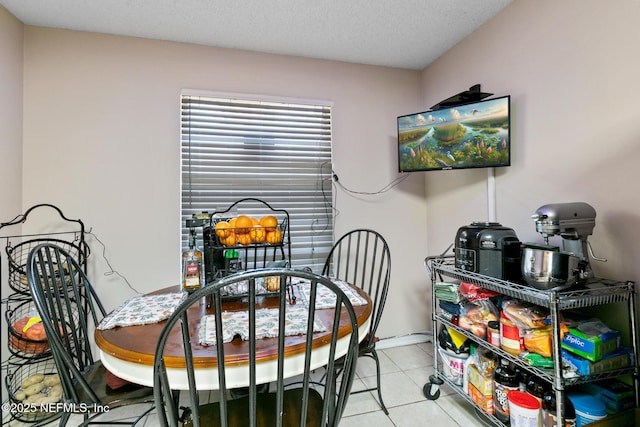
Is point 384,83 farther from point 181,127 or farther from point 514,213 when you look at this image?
point 181,127

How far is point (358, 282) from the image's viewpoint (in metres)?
2.74

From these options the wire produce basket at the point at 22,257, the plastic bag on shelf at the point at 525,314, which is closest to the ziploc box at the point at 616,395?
the plastic bag on shelf at the point at 525,314

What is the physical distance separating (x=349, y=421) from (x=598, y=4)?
2533 mm

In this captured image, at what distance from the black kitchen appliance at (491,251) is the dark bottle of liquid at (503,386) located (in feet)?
1.53

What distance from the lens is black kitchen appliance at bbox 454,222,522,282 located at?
61.6 inches

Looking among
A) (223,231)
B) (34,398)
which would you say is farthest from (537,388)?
(34,398)

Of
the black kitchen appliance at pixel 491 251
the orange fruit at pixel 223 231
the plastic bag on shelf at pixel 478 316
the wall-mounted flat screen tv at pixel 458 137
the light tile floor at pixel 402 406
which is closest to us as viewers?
the orange fruit at pixel 223 231

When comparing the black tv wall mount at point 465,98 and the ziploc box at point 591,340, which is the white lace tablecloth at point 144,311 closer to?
the ziploc box at point 591,340

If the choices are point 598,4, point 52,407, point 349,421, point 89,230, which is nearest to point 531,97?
point 598,4

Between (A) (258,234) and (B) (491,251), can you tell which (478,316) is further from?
(A) (258,234)

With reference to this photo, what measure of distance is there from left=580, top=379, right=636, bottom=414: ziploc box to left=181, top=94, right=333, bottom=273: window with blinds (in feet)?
5.87

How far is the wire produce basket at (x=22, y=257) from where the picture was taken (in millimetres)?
1750

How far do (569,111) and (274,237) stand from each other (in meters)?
1.69

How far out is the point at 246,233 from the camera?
1.48 metres
